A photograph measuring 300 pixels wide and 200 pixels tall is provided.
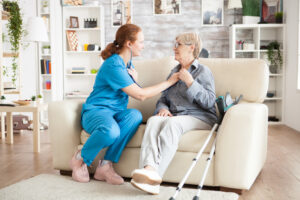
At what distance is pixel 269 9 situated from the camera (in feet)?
19.0

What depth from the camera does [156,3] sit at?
6035 mm

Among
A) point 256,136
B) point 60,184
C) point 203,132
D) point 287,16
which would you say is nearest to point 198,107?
point 203,132

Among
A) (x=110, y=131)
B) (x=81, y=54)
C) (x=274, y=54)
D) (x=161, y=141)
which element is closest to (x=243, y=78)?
(x=161, y=141)

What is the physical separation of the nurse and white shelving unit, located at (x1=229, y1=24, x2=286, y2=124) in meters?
3.56

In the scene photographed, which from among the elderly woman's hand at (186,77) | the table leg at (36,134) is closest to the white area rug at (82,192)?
the elderly woman's hand at (186,77)

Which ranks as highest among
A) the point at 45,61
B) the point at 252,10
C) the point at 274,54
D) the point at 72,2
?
the point at 72,2

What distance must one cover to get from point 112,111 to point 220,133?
2.62 ft

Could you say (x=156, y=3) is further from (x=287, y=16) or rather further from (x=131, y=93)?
(x=131, y=93)

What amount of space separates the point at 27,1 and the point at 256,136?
16.6 feet

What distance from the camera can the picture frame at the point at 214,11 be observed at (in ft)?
19.5

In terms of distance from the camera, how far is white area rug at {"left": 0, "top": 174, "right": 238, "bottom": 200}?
2100mm

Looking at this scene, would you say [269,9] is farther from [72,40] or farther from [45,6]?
[45,6]

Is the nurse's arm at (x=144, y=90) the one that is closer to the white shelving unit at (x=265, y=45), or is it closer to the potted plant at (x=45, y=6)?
the white shelving unit at (x=265, y=45)

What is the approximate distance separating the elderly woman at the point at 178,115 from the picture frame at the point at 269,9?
370 cm
